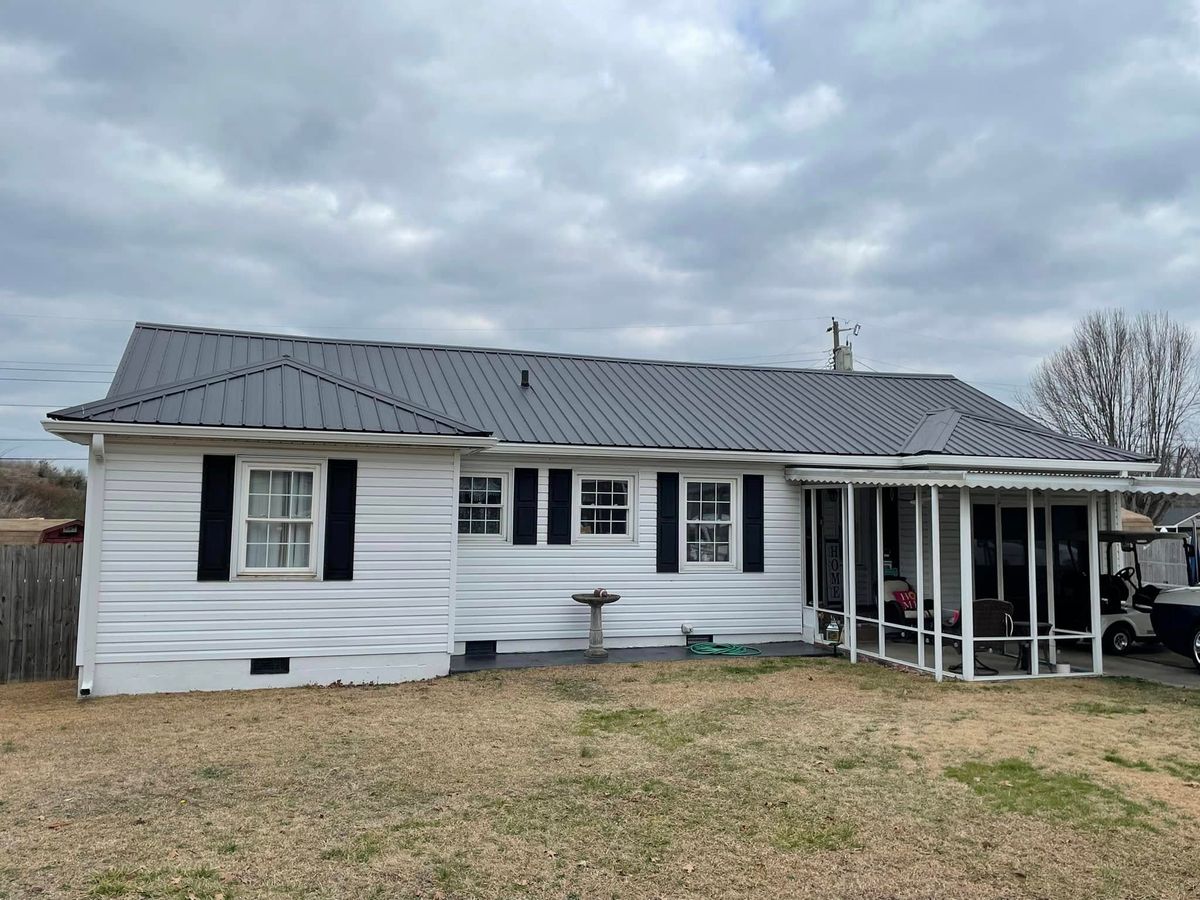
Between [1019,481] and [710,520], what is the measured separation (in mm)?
4281

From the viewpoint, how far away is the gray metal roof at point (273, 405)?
857 centimetres

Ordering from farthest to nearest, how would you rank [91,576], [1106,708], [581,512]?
[581,512] → [91,576] → [1106,708]

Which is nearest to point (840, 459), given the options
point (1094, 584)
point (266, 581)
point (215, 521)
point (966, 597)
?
point (966, 597)

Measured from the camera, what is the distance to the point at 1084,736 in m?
7.05

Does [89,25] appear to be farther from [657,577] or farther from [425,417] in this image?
[657,577]

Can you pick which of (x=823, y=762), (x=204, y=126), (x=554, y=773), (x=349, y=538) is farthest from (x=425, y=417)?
(x=204, y=126)

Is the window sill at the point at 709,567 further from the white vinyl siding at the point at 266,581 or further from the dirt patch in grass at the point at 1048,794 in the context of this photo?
the dirt patch in grass at the point at 1048,794

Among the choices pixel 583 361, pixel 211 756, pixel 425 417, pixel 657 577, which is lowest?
pixel 211 756

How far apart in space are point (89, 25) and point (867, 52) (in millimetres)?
10512

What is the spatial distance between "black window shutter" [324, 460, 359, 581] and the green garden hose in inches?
194

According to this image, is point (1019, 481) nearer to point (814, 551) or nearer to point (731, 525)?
point (814, 551)

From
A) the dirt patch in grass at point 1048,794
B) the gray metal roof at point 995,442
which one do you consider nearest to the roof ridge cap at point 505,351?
the gray metal roof at point 995,442

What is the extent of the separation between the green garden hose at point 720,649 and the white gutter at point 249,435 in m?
4.32

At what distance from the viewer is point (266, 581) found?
9.02 m
